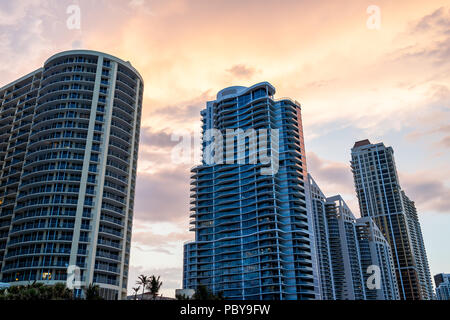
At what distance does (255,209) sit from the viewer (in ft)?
541

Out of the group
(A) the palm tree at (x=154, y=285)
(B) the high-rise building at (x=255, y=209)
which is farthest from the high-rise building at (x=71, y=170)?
(B) the high-rise building at (x=255, y=209)

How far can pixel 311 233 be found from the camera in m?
163

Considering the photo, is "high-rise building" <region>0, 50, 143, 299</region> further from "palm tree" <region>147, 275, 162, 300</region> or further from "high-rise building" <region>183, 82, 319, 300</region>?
"high-rise building" <region>183, 82, 319, 300</region>

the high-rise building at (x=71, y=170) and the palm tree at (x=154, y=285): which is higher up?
the high-rise building at (x=71, y=170)

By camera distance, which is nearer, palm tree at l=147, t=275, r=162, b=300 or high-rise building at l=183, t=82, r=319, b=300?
palm tree at l=147, t=275, r=162, b=300

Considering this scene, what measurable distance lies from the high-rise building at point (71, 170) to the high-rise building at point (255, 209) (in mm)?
63460

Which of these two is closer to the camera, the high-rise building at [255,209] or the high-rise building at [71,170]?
the high-rise building at [71,170]


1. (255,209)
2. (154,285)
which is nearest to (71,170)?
(154,285)

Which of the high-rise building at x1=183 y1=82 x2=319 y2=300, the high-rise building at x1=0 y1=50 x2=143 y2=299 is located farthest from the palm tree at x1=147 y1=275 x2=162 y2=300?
the high-rise building at x1=183 y1=82 x2=319 y2=300

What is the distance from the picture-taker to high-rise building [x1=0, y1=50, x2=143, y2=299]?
97.6 meters

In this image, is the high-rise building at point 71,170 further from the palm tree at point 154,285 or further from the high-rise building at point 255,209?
the high-rise building at point 255,209

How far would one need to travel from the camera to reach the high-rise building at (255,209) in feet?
Answer: 506

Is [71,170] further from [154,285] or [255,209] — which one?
[255,209]

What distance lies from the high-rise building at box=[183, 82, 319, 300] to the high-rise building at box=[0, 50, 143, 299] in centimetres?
6346
